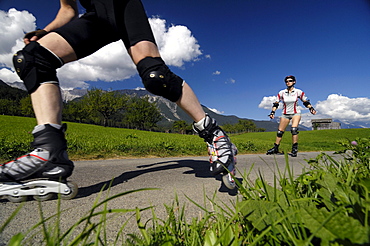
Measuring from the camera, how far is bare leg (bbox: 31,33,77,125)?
151cm

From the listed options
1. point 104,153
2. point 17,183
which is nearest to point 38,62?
point 17,183

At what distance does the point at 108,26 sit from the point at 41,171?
134 cm

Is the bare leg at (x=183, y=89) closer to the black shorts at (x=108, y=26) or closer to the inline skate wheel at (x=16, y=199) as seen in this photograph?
the black shorts at (x=108, y=26)

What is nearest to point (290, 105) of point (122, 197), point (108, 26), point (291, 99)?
point (291, 99)

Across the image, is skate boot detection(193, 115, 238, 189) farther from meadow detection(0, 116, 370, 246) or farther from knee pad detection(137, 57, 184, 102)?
meadow detection(0, 116, 370, 246)

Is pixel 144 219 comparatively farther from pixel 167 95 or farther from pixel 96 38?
pixel 96 38

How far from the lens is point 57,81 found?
5.52 feet

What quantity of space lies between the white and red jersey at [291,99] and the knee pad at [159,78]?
6215mm

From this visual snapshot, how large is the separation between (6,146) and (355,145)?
423cm

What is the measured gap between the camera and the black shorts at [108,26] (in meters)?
1.80

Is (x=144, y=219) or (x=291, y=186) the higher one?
(x=291, y=186)

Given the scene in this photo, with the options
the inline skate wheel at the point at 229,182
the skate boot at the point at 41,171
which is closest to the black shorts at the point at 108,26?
the skate boot at the point at 41,171

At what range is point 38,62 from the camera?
159cm

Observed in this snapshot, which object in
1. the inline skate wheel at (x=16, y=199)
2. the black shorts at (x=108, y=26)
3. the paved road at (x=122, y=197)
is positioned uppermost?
the black shorts at (x=108, y=26)
